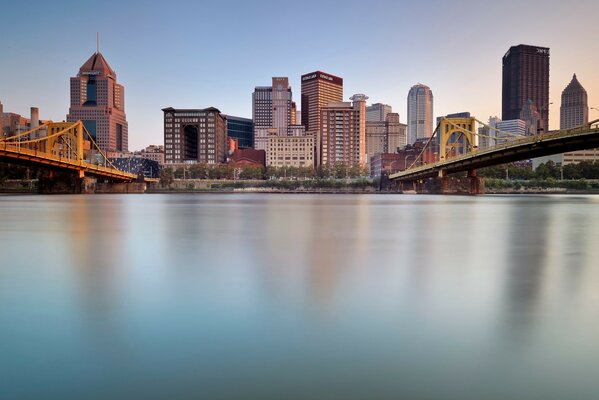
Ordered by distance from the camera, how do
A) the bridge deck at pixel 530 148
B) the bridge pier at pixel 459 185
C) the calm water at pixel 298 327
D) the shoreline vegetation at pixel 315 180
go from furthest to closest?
1. the shoreline vegetation at pixel 315 180
2. the bridge pier at pixel 459 185
3. the bridge deck at pixel 530 148
4. the calm water at pixel 298 327

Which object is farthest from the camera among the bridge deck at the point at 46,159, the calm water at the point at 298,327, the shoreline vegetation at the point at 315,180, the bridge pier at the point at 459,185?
the shoreline vegetation at the point at 315,180

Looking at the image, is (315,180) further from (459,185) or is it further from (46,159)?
(46,159)

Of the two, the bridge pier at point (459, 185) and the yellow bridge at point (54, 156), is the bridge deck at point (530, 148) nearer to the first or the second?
the bridge pier at point (459, 185)

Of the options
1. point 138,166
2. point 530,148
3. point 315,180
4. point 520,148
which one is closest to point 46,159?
point 520,148

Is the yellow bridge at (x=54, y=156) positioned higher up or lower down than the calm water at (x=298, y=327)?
higher up

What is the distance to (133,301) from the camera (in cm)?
702

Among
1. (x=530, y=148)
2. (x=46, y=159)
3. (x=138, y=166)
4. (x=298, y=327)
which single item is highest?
(x=138, y=166)

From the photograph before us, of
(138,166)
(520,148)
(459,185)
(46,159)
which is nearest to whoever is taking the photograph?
(520,148)

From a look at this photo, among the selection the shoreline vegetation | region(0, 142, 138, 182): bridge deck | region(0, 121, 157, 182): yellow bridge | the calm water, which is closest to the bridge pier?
the shoreline vegetation

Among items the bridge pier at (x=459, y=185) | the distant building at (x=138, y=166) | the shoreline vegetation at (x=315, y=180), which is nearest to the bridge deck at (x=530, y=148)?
the bridge pier at (x=459, y=185)

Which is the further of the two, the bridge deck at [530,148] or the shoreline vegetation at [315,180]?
the shoreline vegetation at [315,180]

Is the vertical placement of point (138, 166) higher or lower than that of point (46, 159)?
higher

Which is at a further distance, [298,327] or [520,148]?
[520,148]

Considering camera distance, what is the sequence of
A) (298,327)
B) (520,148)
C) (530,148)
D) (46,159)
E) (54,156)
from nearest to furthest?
1. (298,327)
2. (530,148)
3. (520,148)
4. (46,159)
5. (54,156)
